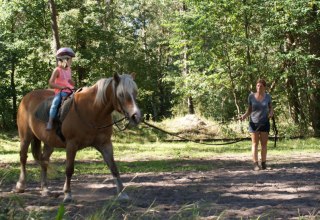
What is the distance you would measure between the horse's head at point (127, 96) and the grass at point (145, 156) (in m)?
1.19

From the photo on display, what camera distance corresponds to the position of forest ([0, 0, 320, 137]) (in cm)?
2111

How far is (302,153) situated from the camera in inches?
566

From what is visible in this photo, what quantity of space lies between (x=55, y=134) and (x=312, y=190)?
410 cm

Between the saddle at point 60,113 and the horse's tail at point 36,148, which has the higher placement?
the saddle at point 60,113

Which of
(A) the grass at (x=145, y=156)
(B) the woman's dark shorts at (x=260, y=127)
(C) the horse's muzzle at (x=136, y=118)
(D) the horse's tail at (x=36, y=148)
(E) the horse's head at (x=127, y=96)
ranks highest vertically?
(E) the horse's head at (x=127, y=96)

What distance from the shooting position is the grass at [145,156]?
4.86 metres

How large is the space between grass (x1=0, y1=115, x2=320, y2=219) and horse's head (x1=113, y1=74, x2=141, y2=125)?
1186mm

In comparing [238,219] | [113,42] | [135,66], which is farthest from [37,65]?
[238,219]

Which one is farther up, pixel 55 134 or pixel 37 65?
pixel 37 65

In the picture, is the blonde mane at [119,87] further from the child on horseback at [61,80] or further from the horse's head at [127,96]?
the child on horseback at [61,80]

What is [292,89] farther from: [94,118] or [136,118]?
[136,118]

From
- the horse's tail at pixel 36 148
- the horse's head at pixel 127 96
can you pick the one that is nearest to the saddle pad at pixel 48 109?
the horse's tail at pixel 36 148

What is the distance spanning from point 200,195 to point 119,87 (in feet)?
6.86

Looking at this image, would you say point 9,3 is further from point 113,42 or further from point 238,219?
point 238,219
